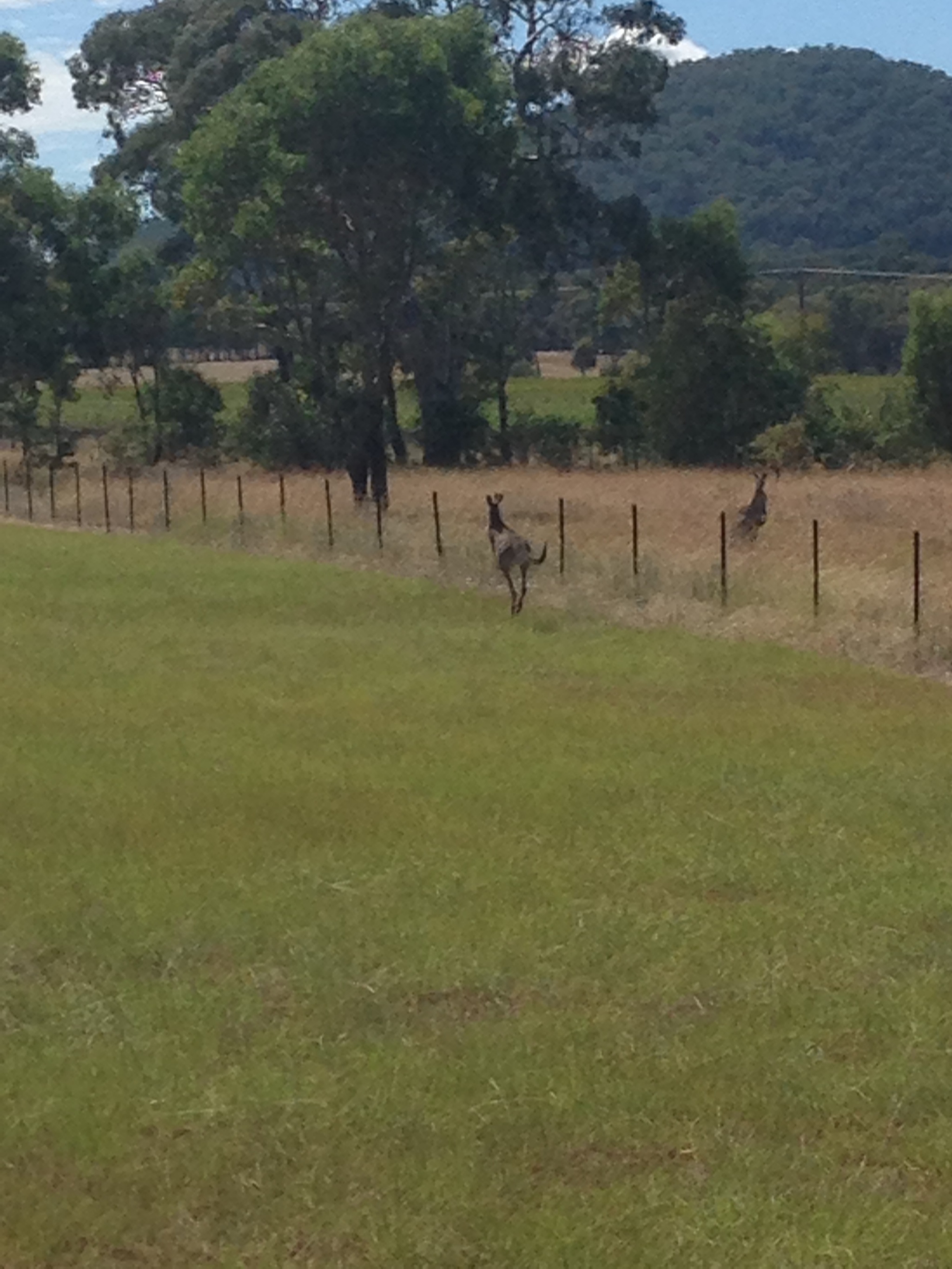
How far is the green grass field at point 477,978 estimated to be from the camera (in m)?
6.83

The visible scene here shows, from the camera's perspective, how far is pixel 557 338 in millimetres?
109812

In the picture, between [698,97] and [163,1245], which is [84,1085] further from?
[698,97]

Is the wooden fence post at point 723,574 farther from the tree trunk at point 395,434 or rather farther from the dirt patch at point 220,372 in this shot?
the dirt patch at point 220,372

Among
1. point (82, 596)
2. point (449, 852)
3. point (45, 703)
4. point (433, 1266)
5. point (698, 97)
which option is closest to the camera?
point (433, 1266)

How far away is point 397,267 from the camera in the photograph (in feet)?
135

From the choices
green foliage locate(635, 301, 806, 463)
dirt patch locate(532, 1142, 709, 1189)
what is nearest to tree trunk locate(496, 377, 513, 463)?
green foliage locate(635, 301, 806, 463)

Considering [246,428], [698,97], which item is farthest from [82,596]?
[698,97]

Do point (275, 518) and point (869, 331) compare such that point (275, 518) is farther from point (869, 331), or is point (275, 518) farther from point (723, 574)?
point (869, 331)

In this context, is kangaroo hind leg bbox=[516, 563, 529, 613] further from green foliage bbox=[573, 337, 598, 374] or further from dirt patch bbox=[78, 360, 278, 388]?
green foliage bbox=[573, 337, 598, 374]

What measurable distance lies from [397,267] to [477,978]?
3320 centimetres

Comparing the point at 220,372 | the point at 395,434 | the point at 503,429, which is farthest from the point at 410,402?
the point at 220,372

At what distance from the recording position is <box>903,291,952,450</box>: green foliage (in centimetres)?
4634

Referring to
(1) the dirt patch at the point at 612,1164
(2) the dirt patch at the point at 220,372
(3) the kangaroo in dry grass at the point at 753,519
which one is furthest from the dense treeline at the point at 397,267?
(1) the dirt patch at the point at 612,1164

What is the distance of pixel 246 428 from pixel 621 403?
10.6 meters
